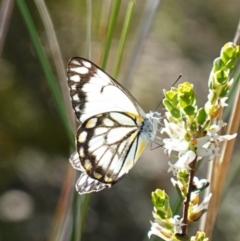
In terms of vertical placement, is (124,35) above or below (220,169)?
Answer: above

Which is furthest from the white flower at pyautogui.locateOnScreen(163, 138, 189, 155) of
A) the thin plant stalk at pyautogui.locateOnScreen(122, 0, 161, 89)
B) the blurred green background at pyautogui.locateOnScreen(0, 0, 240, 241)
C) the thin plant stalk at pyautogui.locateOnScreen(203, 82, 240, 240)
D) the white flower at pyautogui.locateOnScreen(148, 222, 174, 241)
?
the blurred green background at pyautogui.locateOnScreen(0, 0, 240, 241)

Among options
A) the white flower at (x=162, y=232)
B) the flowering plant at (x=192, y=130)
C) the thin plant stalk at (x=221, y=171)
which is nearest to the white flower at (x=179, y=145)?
the flowering plant at (x=192, y=130)

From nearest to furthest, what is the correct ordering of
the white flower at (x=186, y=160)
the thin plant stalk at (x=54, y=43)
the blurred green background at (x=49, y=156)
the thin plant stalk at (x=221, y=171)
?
the white flower at (x=186, y=160) < the thin plant stalk at (x=221, y=171) < the thin plant stalk at (x=54, y=43) < the blurred green background at (x=49, y=156)

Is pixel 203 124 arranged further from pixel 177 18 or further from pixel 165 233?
pixel 177 18

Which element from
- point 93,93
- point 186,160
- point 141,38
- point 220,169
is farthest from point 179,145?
point 141,38

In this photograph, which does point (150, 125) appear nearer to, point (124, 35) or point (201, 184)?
point (124, 35)

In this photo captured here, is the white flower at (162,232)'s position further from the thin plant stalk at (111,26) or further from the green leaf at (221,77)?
the thin plant stalk at (111,26)

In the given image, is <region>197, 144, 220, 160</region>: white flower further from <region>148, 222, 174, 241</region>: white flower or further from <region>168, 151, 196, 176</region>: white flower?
<region>148, 222, 174, 241</region>: white flower

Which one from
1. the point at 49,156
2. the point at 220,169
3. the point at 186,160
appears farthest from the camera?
the point at 49,156
